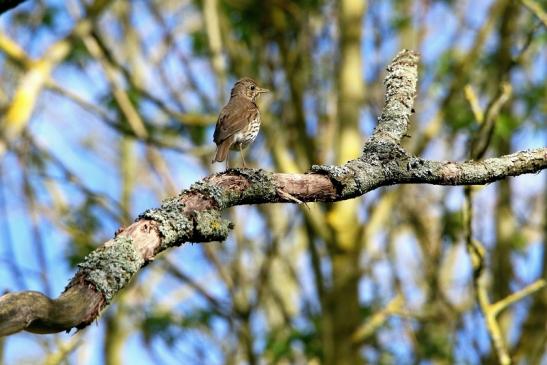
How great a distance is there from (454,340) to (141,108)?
505cm

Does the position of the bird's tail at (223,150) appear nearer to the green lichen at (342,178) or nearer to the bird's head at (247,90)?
the bird's head at (247,90)

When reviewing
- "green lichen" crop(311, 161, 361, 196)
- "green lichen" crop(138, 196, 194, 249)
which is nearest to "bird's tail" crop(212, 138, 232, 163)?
"green lichen" crop(311, 161, 361, 196)

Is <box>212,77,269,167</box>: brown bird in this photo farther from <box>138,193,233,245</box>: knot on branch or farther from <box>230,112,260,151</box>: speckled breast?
<box>138,193,233,245</box>: knot on branch

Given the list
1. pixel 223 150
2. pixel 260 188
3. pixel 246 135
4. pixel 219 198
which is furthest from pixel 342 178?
pixel 246 135

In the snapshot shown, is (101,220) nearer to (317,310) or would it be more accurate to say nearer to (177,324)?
(177,324)

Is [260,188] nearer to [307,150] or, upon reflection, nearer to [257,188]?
[257,188]

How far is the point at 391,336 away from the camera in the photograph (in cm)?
1273

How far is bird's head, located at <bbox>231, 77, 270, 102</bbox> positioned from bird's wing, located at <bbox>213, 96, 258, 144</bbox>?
1.90ft

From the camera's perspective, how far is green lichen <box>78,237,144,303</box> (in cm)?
243

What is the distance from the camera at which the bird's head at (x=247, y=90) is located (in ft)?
21.8

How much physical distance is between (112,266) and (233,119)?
128 inches

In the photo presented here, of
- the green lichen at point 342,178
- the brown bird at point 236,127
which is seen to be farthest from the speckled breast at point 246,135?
the green lichen at point 342,178

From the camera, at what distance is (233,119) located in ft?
18.6

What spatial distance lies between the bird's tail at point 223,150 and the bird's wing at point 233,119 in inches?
1.5
